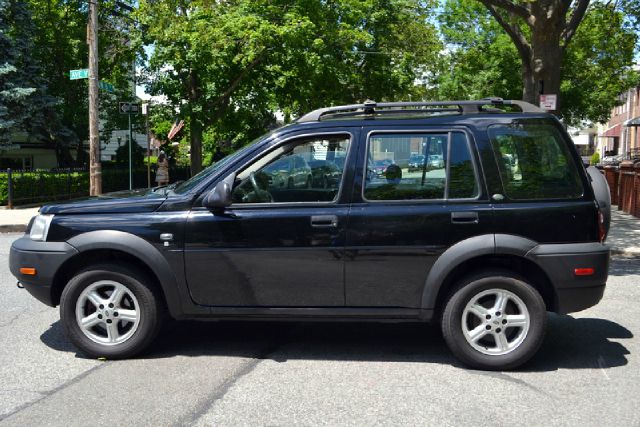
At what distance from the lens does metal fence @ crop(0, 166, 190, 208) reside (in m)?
19.4

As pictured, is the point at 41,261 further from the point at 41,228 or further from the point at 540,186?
the point at 540,186

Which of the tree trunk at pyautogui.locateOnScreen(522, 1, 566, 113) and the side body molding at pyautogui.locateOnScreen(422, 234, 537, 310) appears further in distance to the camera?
the tree trunk at pyautogui.locateOnScreen(522, 1, 566, 113)

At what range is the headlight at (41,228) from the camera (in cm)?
516

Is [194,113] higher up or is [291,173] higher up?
[194,113]

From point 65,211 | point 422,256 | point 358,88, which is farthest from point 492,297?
point 358,88

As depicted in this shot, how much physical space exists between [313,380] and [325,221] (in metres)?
1.15

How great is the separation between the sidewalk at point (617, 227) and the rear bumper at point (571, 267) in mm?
6752


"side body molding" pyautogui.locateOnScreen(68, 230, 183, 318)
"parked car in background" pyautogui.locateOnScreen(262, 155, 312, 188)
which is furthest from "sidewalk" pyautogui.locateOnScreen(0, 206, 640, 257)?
"side body molding" pyautogui.locateOnScreen(68, 230, 183, 318)

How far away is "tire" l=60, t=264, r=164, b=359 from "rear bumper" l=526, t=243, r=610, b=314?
290 cm

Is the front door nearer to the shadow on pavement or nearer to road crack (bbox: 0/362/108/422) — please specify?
road crack (bbox: 0/362/108/422)

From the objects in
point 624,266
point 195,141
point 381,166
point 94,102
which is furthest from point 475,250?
point 195,141

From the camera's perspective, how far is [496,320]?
191 inches

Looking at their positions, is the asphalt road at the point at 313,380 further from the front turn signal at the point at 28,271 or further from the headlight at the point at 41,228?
the headlight at the point at 41,228

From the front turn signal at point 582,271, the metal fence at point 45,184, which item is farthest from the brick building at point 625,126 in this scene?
the front turn signal at point 582,271
